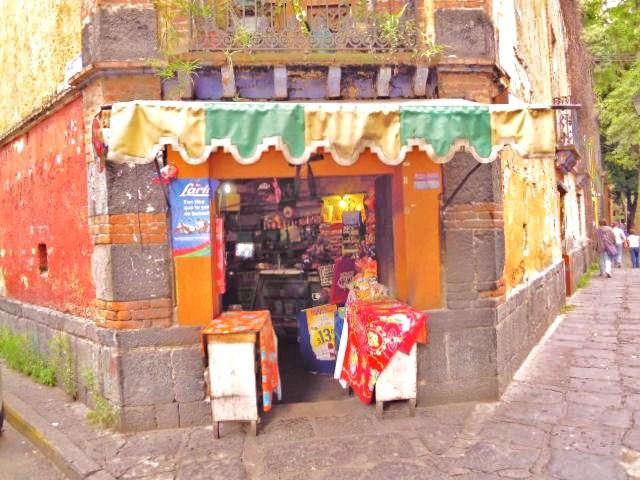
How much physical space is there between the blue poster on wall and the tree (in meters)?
19.8

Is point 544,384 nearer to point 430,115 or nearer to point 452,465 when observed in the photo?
point 452,465

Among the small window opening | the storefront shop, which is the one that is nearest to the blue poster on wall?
the storefront shop

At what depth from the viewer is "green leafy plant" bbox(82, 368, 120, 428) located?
5.36m

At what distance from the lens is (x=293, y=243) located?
9453 mm

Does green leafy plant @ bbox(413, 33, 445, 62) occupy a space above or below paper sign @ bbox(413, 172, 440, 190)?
above

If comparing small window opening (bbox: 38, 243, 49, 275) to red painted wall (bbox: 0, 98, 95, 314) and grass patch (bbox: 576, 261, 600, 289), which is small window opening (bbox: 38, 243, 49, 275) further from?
grass patch (bbox: 576, 261, 600, 289)

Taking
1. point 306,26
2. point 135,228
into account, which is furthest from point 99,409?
point 306,26

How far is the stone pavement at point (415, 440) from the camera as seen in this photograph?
426cm

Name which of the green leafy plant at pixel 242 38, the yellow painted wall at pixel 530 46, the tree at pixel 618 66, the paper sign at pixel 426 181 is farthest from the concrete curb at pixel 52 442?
the tree at pixel 618 66

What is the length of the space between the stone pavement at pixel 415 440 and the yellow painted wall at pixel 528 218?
5.13ft

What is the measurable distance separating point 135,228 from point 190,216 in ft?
1.77

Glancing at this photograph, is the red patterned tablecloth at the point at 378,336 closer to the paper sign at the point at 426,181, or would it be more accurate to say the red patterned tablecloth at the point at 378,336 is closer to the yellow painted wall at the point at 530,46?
the paper sign at the point at 426,181

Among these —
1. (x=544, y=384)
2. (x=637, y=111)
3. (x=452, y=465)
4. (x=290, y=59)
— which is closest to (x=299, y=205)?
(x=290, y=59)

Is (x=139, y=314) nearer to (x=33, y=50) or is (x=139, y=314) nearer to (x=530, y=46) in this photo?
(x=33, y=50)
